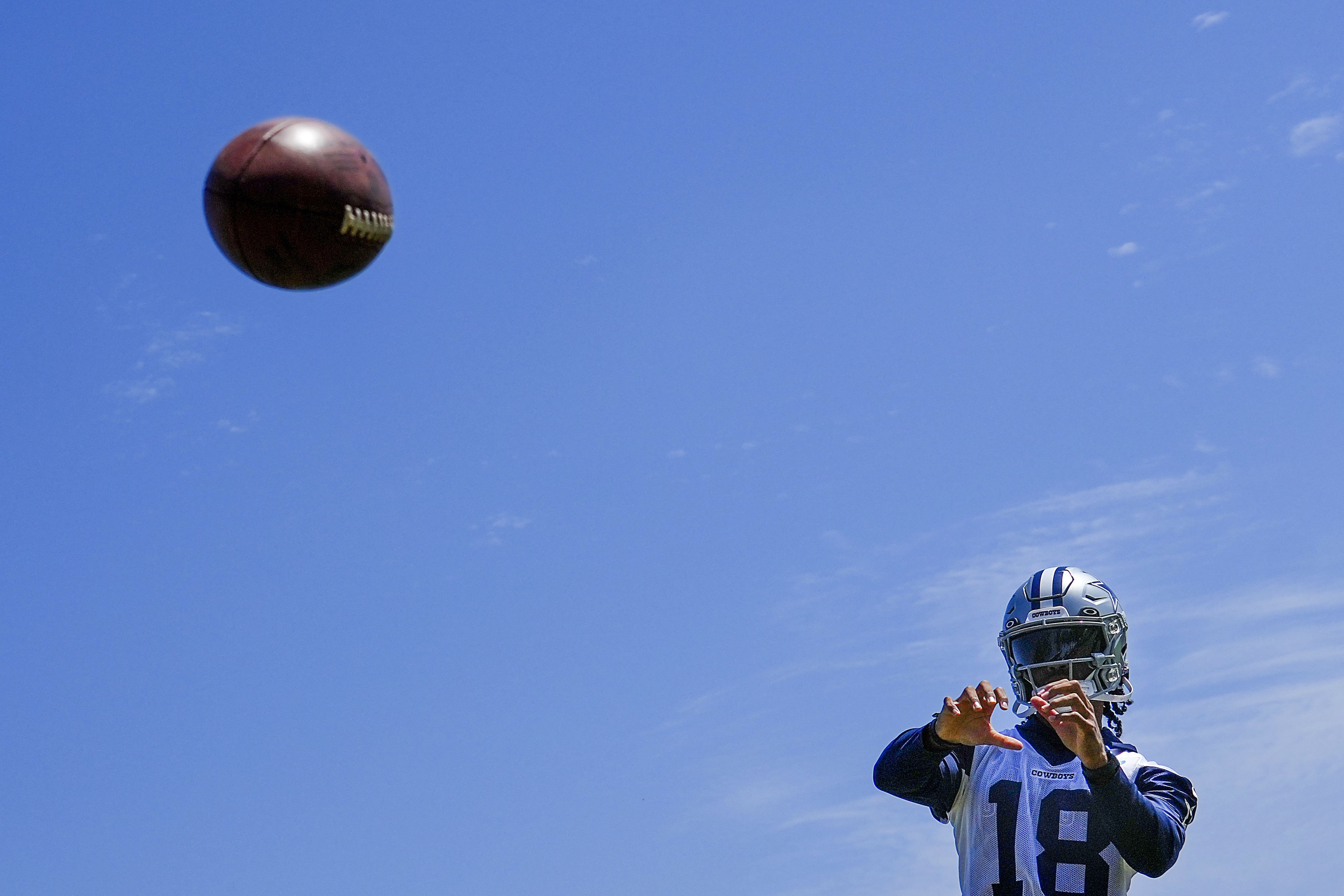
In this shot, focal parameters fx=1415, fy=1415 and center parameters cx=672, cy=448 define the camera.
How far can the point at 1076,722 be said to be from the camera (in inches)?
212

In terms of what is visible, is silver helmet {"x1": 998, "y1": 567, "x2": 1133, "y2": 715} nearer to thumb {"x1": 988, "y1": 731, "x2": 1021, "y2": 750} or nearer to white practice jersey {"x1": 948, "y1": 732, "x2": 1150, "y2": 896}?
white practice jersey {"x1": 948, "y1": 732, "x2": 1150, "y2": 896}

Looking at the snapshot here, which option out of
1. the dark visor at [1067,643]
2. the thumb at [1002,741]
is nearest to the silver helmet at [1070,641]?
the dark visor at [1067,643]

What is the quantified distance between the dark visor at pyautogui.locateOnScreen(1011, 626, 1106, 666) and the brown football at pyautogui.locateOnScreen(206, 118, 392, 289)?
3628 millimetres

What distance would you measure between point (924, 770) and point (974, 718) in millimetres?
443

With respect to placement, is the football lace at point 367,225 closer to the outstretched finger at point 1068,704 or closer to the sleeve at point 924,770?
the sleeve at point 924,770

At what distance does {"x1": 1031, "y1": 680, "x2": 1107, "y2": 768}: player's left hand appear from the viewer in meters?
5.38

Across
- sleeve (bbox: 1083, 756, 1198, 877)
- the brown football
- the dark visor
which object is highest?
the brown football

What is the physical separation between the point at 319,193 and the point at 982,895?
4176 mm

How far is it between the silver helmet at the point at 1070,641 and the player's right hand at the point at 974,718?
974 millimetres

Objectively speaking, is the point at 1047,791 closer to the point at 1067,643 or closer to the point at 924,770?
the point at 924,770

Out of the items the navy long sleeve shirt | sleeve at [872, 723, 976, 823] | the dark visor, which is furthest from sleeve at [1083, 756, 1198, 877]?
the dark visor

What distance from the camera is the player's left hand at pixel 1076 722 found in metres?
5.38

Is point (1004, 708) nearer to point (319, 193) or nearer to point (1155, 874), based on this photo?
point (1155, 874)

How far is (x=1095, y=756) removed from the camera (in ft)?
17.8
